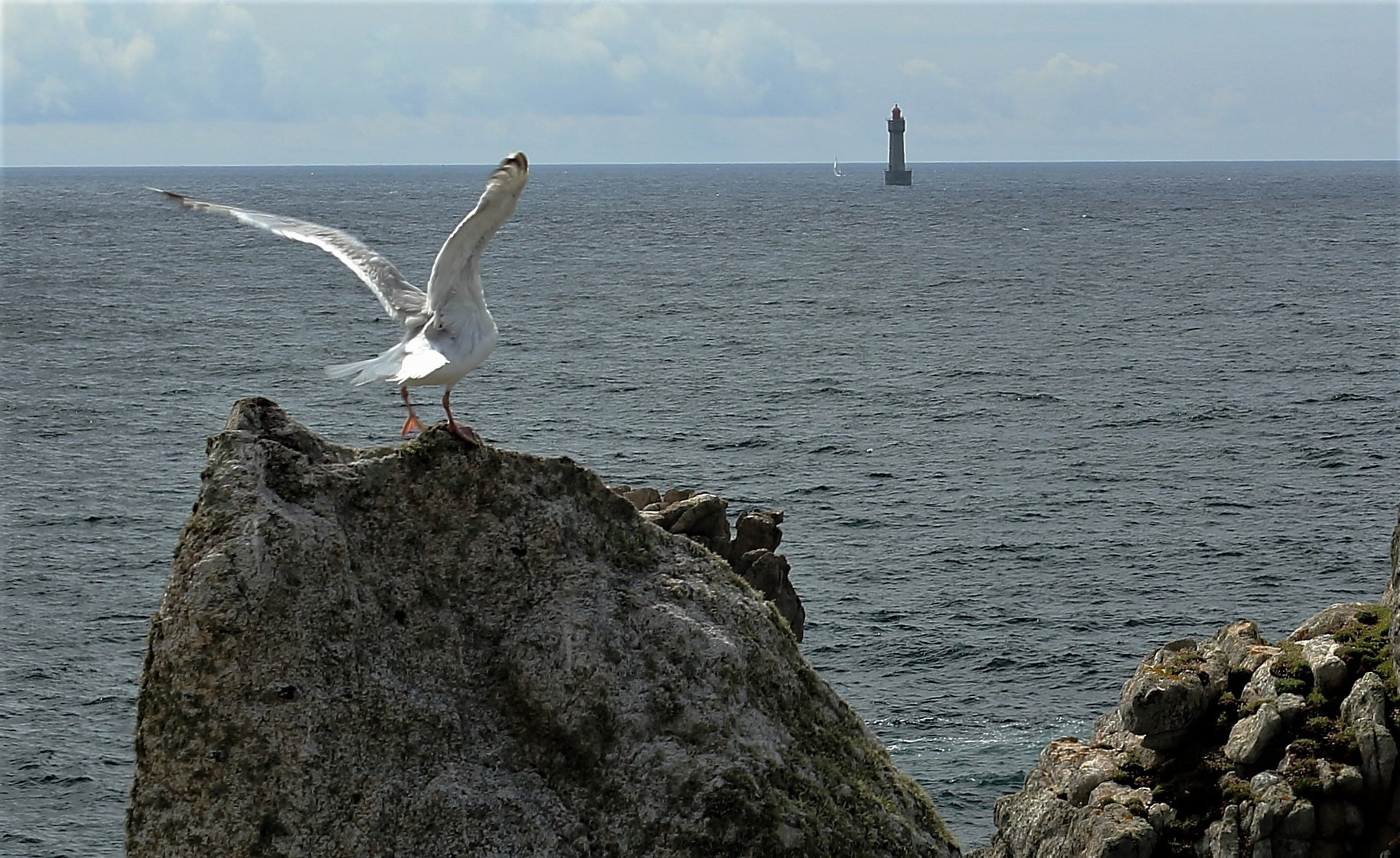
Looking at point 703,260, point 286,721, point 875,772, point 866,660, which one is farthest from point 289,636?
point 703,260

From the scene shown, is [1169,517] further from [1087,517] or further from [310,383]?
[310,383]

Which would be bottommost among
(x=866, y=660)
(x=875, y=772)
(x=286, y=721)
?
(x=866, y=660)

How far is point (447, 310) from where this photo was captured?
36.1 feet

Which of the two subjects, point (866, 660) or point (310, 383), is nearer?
point (866, 660)

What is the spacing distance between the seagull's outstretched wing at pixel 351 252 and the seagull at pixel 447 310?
0.5 inches

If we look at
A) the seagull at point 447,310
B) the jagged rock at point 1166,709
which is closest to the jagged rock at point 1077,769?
the jagged rock at point 1166,709

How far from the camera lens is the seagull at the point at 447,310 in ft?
33.6

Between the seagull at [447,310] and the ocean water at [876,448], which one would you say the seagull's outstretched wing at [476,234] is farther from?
the ocean water at [876,448]

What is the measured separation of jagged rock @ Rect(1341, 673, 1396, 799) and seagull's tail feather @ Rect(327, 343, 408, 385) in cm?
1856

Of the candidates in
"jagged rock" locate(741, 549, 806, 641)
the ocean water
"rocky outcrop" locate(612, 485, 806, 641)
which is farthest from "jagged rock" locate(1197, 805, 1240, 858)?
"jagged rock" locate(741, 549, 806, 641)

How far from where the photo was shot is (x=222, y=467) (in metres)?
10.4

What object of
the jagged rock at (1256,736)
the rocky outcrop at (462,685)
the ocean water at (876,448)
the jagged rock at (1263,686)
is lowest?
the ocean water at (876,448)

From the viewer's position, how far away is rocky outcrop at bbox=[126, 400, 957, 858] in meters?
9.93

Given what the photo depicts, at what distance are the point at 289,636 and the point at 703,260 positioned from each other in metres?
166
